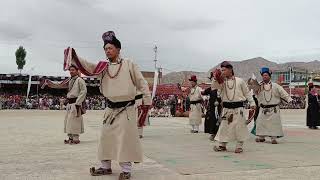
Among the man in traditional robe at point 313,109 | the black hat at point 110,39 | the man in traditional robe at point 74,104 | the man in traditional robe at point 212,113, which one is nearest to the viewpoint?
the black hat at point 110,39

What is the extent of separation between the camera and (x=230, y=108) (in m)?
9.16

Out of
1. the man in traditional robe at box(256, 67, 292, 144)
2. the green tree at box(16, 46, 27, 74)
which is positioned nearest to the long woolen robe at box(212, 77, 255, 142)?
the man in traditional robe at box(256, 67, 292, 144)

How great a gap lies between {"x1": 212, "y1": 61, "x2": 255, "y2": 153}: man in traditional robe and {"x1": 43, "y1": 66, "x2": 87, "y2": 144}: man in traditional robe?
3141mm

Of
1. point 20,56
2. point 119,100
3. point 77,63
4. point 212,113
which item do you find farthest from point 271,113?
point 20,56

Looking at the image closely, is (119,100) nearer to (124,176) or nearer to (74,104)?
(124,176)

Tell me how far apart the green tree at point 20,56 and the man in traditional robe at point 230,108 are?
82.7 m

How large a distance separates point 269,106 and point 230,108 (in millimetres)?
2601

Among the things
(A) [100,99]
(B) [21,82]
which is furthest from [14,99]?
(A) [100,99]

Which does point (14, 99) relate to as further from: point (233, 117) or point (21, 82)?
point (233, 117)

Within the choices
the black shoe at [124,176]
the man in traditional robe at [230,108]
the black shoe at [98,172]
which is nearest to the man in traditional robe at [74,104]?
the man in traditional robe at [230,108]

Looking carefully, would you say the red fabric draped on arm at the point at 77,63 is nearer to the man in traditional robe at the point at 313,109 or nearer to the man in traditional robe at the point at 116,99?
the man in traditional robe at the point at 116,99

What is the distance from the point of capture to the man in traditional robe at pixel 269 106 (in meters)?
11.2

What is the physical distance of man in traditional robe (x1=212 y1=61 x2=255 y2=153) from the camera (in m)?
9.07

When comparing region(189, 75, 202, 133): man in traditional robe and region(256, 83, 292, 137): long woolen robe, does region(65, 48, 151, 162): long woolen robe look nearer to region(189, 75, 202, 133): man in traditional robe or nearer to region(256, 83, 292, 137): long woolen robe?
region(256, 83, 292, 137): long woolen robe
